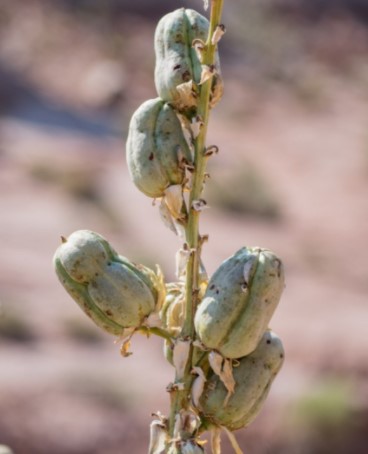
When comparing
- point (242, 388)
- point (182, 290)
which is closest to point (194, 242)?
point (182, 290)

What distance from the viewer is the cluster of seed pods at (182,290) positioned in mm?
2477

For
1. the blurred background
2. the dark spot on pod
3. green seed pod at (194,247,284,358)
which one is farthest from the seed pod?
the blurred background

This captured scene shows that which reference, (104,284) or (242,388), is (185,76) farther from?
(242,388)

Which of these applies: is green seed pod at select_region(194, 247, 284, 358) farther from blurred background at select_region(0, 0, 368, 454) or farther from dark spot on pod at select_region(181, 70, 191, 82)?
blurred background at select_region(0, 0, 368, 454)

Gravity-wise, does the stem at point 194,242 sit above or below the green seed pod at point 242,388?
above

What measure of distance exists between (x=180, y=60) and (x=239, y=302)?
60 cm

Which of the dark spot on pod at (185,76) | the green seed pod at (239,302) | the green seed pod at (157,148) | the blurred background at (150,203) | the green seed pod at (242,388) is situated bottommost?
the green seed pod at (242,388)

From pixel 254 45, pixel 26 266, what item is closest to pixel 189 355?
pixel 26 266

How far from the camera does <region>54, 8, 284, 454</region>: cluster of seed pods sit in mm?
2477

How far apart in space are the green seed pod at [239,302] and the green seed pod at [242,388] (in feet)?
0.31

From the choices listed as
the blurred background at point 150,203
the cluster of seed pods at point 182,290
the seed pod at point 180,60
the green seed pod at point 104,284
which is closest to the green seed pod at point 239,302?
the cluster of seed pods at point 182,290

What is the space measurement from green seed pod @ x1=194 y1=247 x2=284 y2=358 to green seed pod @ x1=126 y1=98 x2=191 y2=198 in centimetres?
25

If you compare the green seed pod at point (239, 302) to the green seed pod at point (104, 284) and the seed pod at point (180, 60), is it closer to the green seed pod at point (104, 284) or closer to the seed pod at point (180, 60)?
the green seed pod at point (104, 284)

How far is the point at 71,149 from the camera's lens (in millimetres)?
25188
